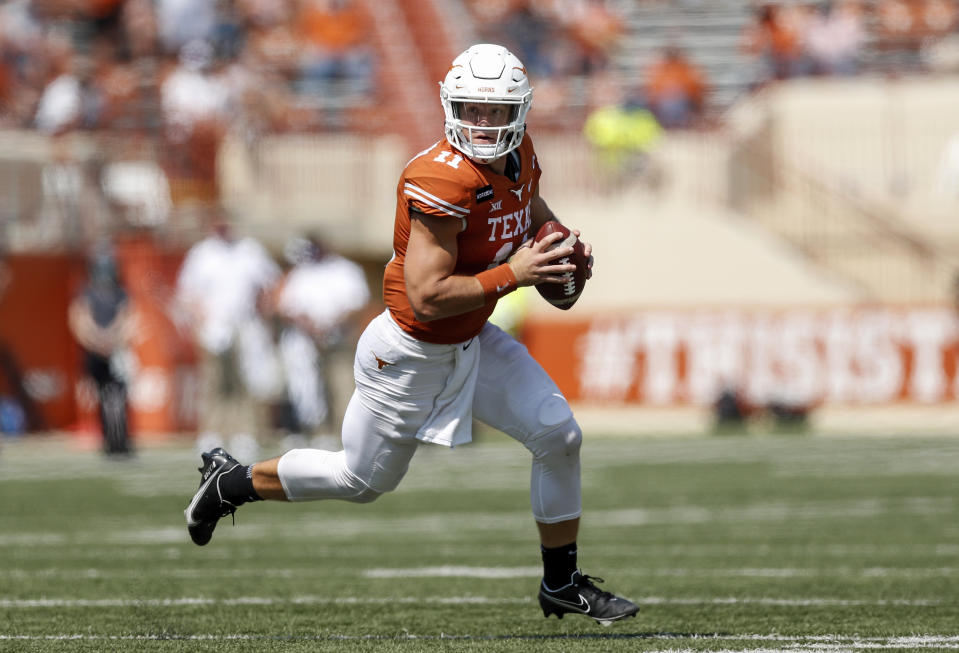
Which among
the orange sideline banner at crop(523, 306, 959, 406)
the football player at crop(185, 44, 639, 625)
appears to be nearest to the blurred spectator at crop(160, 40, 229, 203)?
the orange sideline banner at crop(523, 306, 959, 406)

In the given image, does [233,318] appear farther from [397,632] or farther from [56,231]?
[397,632]

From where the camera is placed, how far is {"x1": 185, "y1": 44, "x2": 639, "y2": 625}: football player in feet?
18.2

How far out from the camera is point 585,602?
233 inches

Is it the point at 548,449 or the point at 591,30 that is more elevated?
the point at 591,30

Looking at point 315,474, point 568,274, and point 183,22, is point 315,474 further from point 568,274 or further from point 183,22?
point 183,22

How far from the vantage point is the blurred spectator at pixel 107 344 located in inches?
598

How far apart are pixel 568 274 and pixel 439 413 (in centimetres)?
69

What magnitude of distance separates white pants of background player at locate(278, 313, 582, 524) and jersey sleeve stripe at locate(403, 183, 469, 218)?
0.53m

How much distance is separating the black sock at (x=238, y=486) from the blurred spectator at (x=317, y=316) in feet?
30.7

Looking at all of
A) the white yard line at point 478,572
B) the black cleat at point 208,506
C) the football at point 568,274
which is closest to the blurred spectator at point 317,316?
the white yard line at point 478,572

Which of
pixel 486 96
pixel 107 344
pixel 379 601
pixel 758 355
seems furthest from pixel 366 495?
pixel 758 355

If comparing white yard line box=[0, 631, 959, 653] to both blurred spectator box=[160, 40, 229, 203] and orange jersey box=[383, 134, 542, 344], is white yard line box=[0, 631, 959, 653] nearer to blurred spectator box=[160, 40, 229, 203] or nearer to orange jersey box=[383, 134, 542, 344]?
orange jersey box=[383, 134, 542, 344]

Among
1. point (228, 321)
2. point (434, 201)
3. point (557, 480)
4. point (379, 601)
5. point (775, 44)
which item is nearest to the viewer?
point (434, 201)

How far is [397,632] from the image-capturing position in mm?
5812
